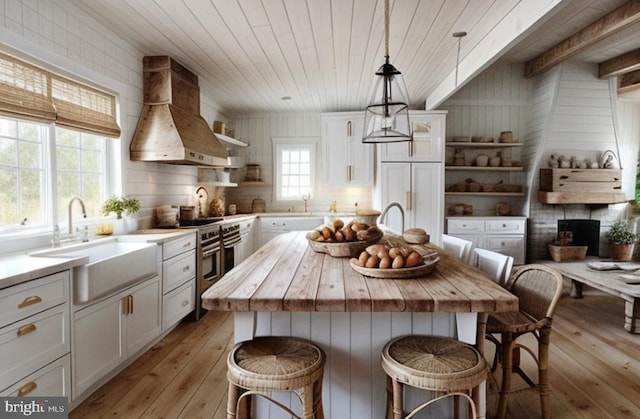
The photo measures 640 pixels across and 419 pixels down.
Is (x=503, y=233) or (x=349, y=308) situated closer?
(x=349, y=308)

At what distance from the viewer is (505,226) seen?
531cm

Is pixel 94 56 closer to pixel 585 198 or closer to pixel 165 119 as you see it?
pixel 165 119

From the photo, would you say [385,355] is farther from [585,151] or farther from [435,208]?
[585,151]

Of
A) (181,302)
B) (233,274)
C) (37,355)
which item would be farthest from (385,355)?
(181,302)

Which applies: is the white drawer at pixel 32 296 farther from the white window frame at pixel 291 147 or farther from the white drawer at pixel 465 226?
the white drawer at pixel 465 226

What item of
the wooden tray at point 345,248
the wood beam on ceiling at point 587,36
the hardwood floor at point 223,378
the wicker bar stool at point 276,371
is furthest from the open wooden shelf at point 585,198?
the wicker bar stool at point 276,371

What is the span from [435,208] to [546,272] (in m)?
3.34

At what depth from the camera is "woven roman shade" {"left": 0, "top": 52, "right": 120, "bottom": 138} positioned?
2154 millimetres

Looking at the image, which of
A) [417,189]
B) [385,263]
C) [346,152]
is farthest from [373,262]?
[346,152]

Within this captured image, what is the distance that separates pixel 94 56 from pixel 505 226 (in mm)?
5397

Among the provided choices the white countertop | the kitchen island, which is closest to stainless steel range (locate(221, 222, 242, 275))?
the white countertop

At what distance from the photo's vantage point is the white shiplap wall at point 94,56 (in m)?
2.26

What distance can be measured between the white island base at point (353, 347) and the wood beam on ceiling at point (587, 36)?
12.2 ft

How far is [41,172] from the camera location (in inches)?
100
